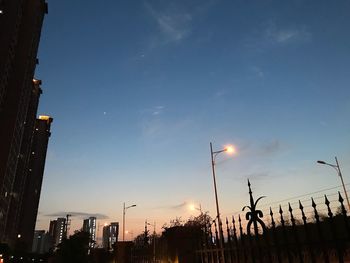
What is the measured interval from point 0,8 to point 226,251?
7589cm

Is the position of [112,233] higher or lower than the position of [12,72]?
lower

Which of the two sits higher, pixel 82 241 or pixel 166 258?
pixel 82 241

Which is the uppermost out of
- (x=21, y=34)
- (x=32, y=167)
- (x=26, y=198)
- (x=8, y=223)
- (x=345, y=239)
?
(x=21, y=34)

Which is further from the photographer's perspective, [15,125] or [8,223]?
[8,223]

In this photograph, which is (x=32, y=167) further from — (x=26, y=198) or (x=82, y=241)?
(x=82, y=241)

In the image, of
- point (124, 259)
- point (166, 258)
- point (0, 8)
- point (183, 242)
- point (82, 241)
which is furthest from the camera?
point (0, 8)

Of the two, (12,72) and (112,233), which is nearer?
(12,72)

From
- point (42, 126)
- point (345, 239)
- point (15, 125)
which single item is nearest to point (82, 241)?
point (345, 239)

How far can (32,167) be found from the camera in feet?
450

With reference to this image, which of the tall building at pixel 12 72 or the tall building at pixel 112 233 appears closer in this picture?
the tall building at pixel 12 72

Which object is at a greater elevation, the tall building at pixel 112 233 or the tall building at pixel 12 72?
the tall building at pixel 12 72

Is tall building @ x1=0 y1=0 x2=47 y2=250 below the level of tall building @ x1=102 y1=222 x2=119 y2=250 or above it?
above

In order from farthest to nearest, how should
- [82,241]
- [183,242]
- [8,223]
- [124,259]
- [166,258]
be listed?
1. [8,223]
2. [82,241]
3. [124,259]
4. [166,258]
5. [183,242]

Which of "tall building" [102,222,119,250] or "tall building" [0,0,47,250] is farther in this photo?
"tall building" [102,222,119,250]
